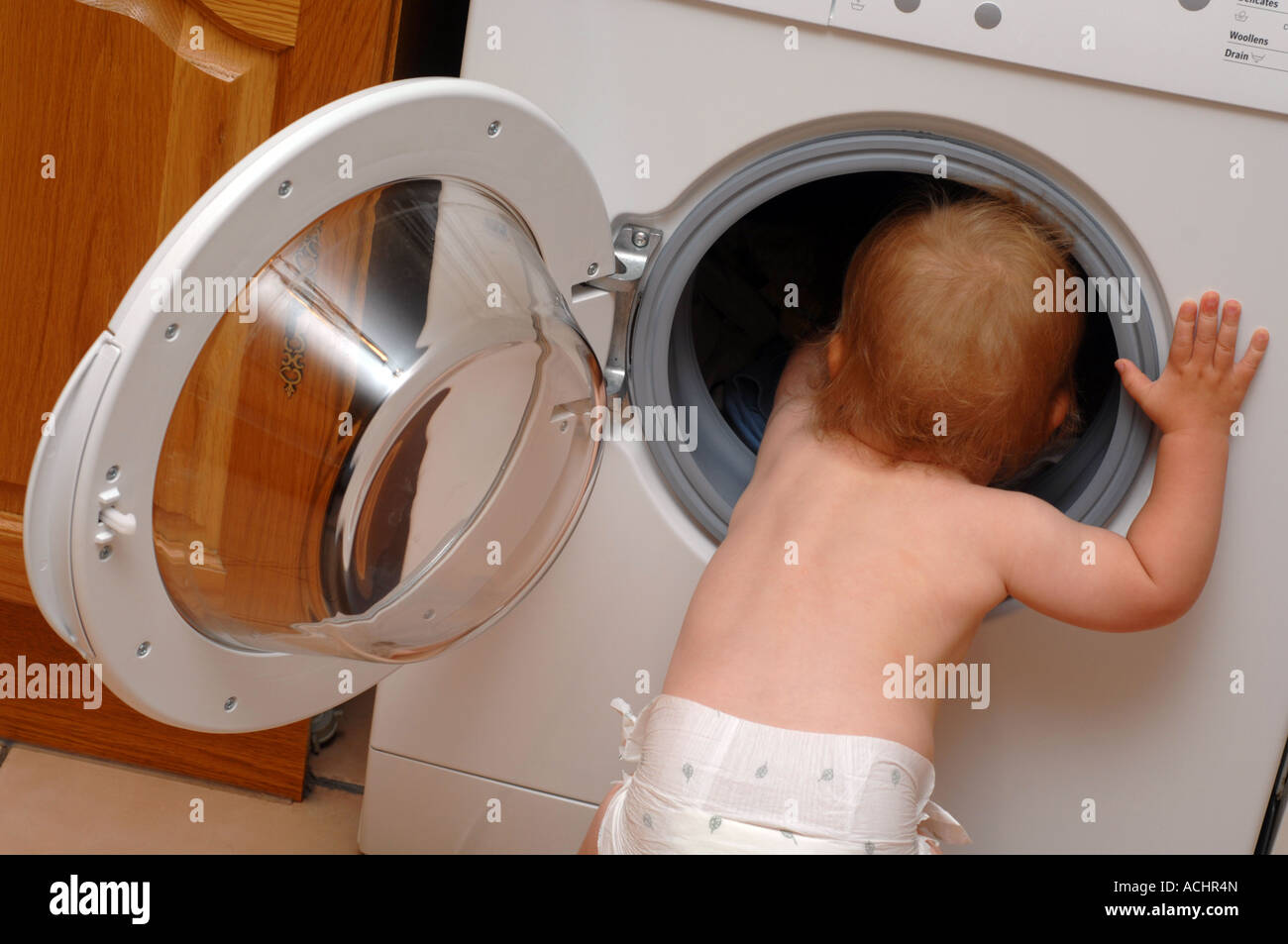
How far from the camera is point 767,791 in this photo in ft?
2.47

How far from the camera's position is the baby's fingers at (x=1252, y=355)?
2.57 feet

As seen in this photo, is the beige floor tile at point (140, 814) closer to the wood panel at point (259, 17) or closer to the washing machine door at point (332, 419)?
the washing machine door at point (332, 419)

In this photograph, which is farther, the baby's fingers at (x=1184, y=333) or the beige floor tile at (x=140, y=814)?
the beige floor tile at (x=140, y=814)

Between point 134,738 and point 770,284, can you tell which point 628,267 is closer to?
point 770,284

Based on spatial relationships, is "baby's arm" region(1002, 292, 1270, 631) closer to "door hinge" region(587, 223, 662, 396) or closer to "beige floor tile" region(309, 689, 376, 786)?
"door hinge" region(587, 223, 662, 396)

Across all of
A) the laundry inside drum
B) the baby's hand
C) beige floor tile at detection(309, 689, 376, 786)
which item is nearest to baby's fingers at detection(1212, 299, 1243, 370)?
the baby's hand

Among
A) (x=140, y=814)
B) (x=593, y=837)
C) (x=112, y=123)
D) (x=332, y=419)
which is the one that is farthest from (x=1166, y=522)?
(x=140, y=814)

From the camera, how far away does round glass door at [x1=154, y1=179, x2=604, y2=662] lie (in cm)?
61

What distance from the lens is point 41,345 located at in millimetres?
959

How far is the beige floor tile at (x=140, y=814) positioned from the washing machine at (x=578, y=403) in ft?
0.50

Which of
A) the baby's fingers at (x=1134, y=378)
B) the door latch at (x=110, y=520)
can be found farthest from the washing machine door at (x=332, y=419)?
the baby's fingers at (x=1134, y=378)

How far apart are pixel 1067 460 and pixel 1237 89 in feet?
1.06

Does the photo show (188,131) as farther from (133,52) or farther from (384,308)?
(384,308)
